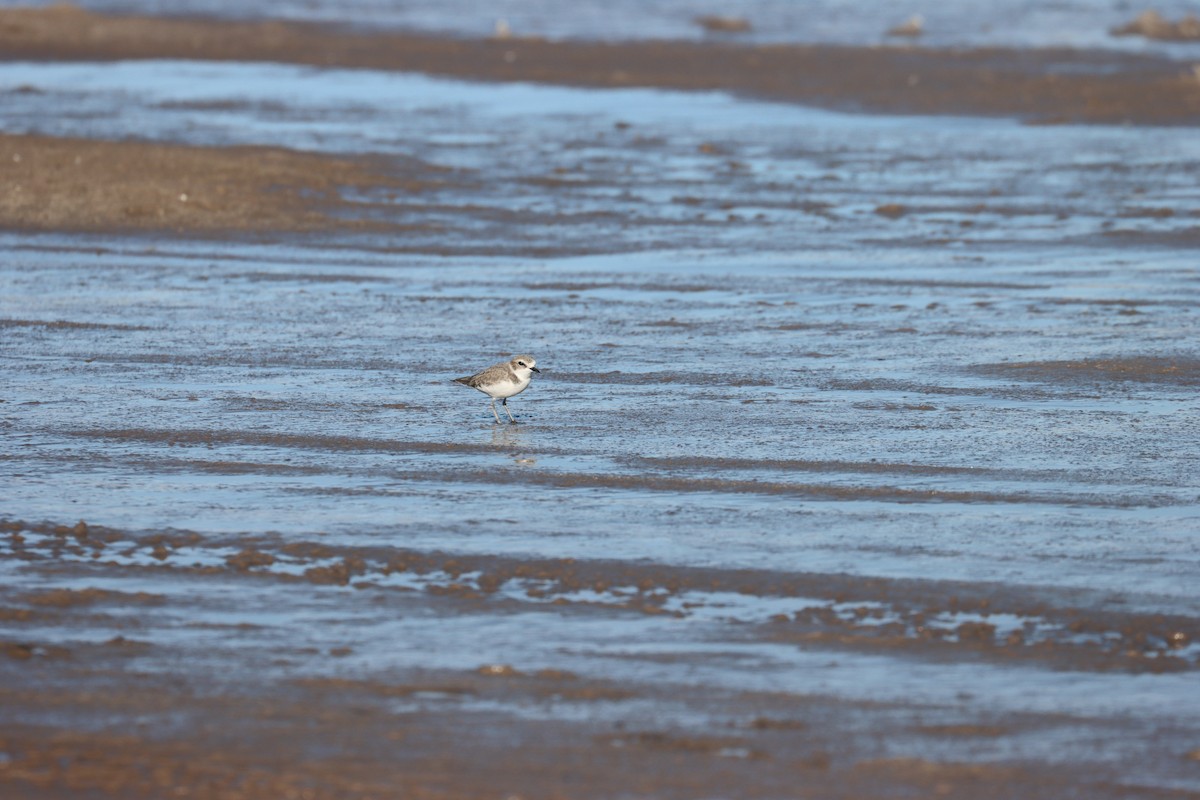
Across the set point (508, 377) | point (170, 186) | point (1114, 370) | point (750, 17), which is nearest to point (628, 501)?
point (508, 377)

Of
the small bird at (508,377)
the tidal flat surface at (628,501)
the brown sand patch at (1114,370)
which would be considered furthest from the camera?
the brown sand patch at (1114,370)

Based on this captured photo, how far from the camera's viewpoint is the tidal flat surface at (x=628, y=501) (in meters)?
6.74

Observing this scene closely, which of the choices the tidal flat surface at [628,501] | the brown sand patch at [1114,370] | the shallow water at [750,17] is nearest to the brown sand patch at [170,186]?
the tidal flat surface at [628,501]

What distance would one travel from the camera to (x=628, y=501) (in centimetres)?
953

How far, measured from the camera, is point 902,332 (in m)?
14.0

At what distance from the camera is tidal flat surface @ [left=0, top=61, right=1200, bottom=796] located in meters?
6.74

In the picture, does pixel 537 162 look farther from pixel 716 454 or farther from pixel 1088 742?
pixel 1088 742

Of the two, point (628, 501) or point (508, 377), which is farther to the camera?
point (508, 377)

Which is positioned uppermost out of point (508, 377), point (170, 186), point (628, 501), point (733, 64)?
point (733, 64)

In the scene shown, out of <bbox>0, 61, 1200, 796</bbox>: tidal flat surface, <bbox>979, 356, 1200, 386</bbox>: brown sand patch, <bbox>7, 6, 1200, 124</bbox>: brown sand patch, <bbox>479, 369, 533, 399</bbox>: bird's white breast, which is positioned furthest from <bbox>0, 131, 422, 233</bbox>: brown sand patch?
<bbox>7, 6, 1200, 124</bbox>: brown sand patch

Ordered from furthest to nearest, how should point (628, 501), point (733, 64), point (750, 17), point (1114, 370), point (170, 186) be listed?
point (750, 17) → point (733, 64) → point (170, 186) → point (1114, 370) → point (628, 501)

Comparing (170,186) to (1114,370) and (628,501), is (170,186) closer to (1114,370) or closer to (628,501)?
(1114,370)

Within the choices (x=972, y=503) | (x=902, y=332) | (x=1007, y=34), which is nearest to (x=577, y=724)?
(x=972, y=503)

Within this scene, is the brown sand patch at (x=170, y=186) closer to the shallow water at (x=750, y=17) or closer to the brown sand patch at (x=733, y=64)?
the brown sand patch at (x=733, y=64)
